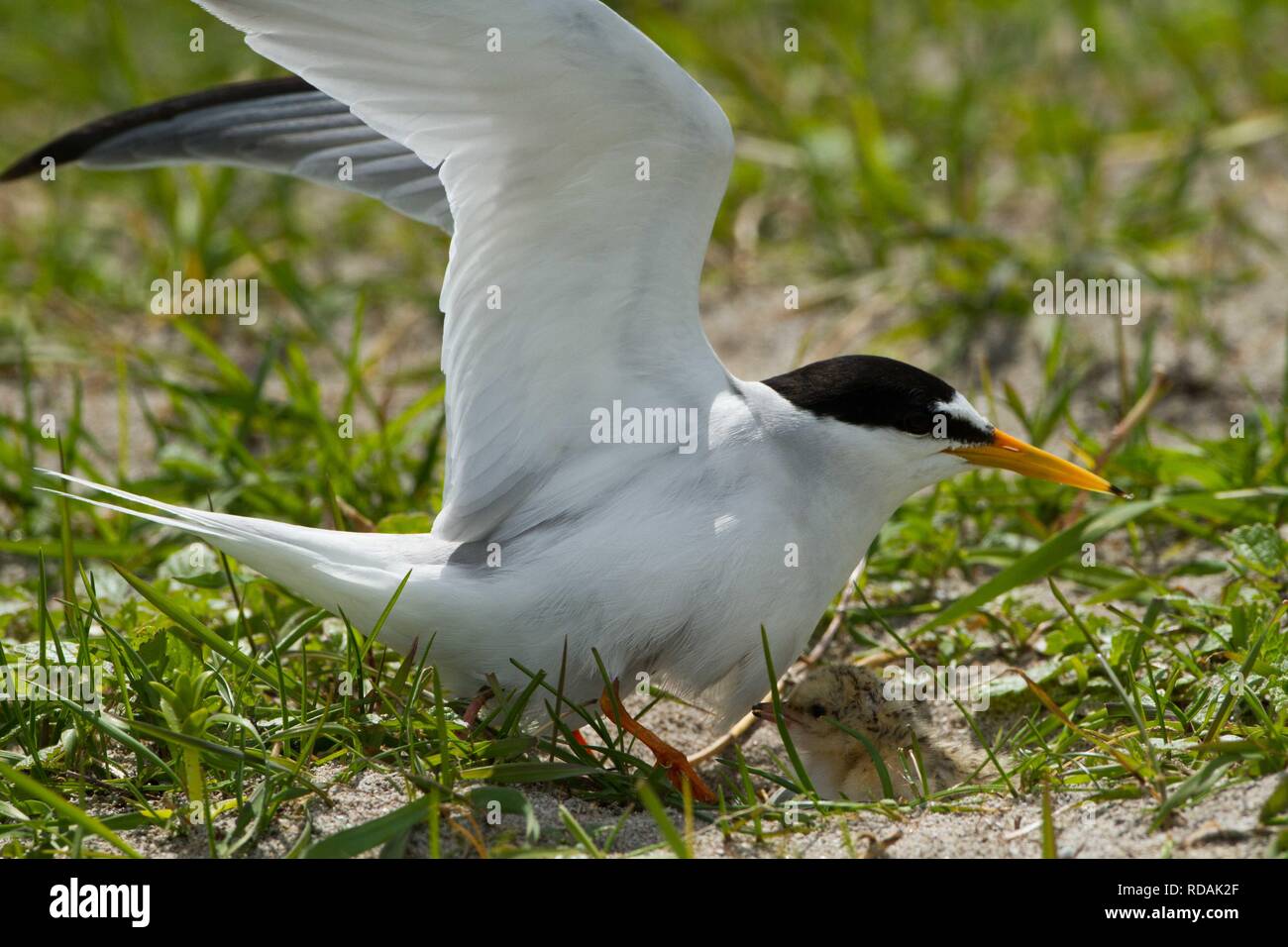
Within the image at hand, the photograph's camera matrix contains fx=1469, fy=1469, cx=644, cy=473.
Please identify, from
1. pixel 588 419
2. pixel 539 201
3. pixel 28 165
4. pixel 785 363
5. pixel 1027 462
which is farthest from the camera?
pixel 785 363

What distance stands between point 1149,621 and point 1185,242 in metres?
2.50

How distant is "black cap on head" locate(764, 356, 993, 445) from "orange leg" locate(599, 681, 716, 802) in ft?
2.25

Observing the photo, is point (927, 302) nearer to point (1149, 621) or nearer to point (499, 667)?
point (1149, 621)

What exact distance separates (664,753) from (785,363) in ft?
7.64

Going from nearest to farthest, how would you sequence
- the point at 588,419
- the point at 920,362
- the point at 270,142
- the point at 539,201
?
the point at 539,201 < the point at 588,419 < the point at 270,142 < the point at 920,362

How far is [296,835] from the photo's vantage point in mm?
2445

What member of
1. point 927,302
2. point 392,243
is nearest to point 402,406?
point 392,243

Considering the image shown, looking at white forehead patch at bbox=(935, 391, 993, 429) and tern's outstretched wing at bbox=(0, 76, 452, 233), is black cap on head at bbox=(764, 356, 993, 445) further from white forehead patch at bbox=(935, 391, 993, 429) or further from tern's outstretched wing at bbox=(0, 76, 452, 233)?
tern's outstretched wing at bbox=(0, 76, 452, 233)

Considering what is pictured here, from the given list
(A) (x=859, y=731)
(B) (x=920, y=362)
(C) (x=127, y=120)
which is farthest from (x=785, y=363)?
(C) (x=127, y=120)

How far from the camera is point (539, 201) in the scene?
2674 mm

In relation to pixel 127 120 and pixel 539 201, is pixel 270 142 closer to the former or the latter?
pixel 127 120

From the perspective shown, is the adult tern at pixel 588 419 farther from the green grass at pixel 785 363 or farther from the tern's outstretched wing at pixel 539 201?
the green grass at pixel 785 363

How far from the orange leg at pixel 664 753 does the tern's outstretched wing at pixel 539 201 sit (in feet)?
1.24

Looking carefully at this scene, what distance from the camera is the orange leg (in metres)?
2.73
